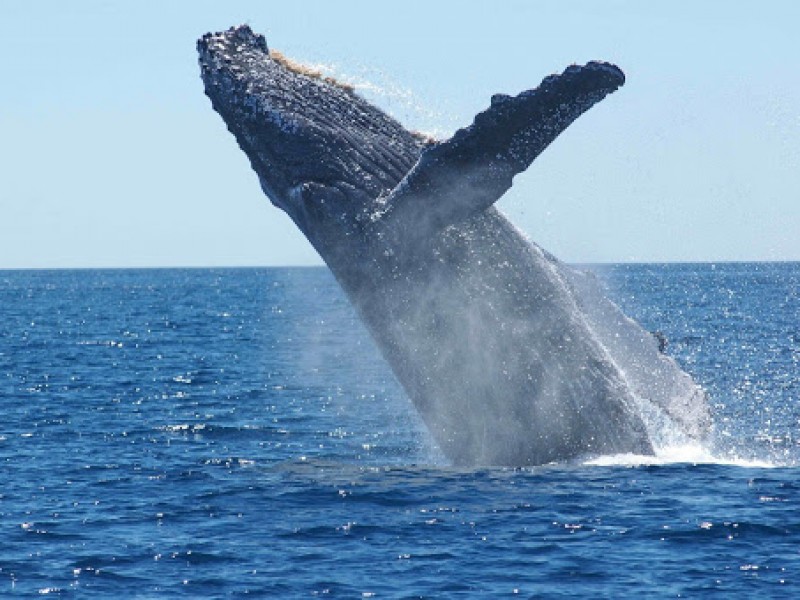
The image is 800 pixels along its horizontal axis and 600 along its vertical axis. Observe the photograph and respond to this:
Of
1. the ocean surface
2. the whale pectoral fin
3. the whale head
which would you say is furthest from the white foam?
the whale head

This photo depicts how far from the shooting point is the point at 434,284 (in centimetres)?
1446

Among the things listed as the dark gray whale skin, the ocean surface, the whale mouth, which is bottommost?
the ocean surface

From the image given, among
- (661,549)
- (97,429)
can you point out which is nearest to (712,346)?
(97,429)

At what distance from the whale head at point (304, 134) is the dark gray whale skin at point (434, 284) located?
15 mm

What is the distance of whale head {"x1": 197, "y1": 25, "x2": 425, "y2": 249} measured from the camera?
47.1 ft

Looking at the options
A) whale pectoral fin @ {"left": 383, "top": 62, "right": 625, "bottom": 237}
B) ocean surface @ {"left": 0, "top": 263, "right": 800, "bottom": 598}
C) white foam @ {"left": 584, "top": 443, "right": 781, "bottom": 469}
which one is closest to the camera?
ocean surface @ {"left": 0, "top": 263, "right": 800, "bottom": 598}

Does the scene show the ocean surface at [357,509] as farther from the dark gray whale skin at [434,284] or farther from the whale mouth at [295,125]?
the whale mouth at [295,125]

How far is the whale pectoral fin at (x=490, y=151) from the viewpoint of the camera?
12445 millimetres

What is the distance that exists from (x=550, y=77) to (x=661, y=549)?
14.8 ft

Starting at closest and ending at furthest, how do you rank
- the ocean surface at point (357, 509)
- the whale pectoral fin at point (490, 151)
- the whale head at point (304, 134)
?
the ocean surface at point (357, 509) < the whale pectoral fin at point (490, 151) < the whale head at point (304, 134)

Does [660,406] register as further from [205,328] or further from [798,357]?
[205,328]

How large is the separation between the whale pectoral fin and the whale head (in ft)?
2.16

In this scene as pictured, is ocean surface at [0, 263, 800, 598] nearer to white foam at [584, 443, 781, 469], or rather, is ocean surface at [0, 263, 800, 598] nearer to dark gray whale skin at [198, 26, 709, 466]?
white foam at [584, 443, 781, 469]

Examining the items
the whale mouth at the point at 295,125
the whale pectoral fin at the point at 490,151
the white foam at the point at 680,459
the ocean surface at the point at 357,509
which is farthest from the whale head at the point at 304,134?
the white foam at the point at 680,459
